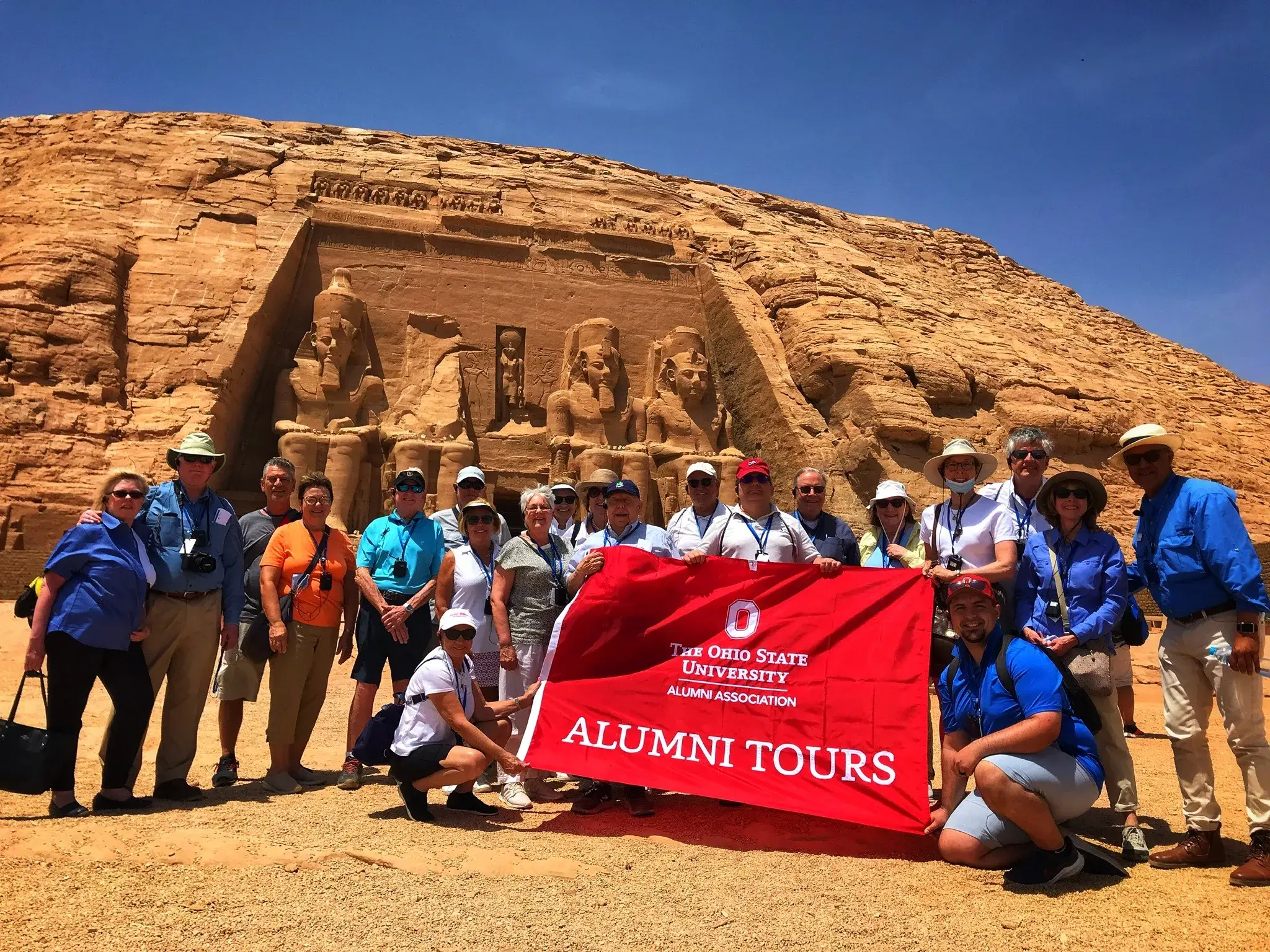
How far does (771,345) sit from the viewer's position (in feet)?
48.8

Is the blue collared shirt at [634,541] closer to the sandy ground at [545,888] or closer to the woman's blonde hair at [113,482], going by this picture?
the sandy ground at [545,888]

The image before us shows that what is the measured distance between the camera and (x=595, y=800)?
15.3 feet

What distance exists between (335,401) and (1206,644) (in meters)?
11.4

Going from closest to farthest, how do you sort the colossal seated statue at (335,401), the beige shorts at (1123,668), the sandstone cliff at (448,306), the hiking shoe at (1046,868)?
the hiking shoe at (1046,868), the beige shorts at (1123,668), the sandstone cliff at (448,306), the colossal seated statue at (335,401)

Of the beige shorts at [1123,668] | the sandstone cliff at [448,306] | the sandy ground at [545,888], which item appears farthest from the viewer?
the sandstone cliff at [448,306]

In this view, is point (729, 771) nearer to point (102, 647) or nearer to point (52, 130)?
point (102, 647)

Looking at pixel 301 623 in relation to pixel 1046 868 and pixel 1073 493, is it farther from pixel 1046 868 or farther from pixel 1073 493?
pixel 1073 493

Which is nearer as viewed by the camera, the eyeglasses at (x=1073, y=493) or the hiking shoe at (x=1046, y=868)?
the hiking shoe at (x=1046, y=868)

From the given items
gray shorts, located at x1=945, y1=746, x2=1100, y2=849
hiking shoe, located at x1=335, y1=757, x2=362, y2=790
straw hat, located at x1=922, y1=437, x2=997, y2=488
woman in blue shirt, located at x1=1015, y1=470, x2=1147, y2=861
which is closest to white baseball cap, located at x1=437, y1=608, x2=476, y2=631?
hiking shoe, located at x1=335, y1=757, x2=362, y2=790

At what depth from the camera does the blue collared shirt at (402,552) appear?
17.7 feet

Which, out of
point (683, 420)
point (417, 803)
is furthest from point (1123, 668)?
point (683, 420)

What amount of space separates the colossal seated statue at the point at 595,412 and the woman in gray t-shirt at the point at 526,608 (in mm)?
7597

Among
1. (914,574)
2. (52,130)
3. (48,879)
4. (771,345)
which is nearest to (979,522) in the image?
(914,574)

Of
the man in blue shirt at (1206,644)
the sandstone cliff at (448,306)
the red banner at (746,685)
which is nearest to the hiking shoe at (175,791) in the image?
the red banner at (746,685)
